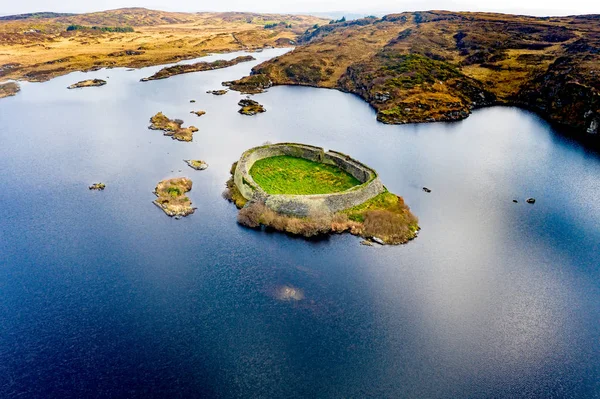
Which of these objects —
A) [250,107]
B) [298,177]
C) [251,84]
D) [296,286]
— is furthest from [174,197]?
[251,84]

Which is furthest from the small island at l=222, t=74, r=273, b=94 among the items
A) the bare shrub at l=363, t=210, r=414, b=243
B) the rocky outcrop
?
the bare shrub at l=363, t=210, r=414, b=243

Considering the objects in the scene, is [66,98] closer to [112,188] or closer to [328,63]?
[112,188]

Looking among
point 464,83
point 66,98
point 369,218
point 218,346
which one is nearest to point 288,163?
point 369,218

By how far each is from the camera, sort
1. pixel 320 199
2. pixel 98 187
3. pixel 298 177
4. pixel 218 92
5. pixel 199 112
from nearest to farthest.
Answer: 1. pixel 320 199
2. pixel 98 187
3. pixel 298 177
4. pixel 199 112
5. pixel 218 92

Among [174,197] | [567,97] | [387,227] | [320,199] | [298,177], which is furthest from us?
[567,97]

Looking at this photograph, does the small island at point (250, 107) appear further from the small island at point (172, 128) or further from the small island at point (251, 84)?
the small island at point (172, 128)

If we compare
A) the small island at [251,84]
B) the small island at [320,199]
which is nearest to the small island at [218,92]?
the small island at [251,84]

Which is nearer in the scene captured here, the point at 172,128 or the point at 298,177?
the point at 298,177

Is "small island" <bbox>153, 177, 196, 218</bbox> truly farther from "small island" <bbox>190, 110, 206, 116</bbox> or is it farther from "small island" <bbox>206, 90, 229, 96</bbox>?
"small island" <bbox>206, 90, 229, 96</bbox>

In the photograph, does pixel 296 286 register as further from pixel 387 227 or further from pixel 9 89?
pixel 9 89
